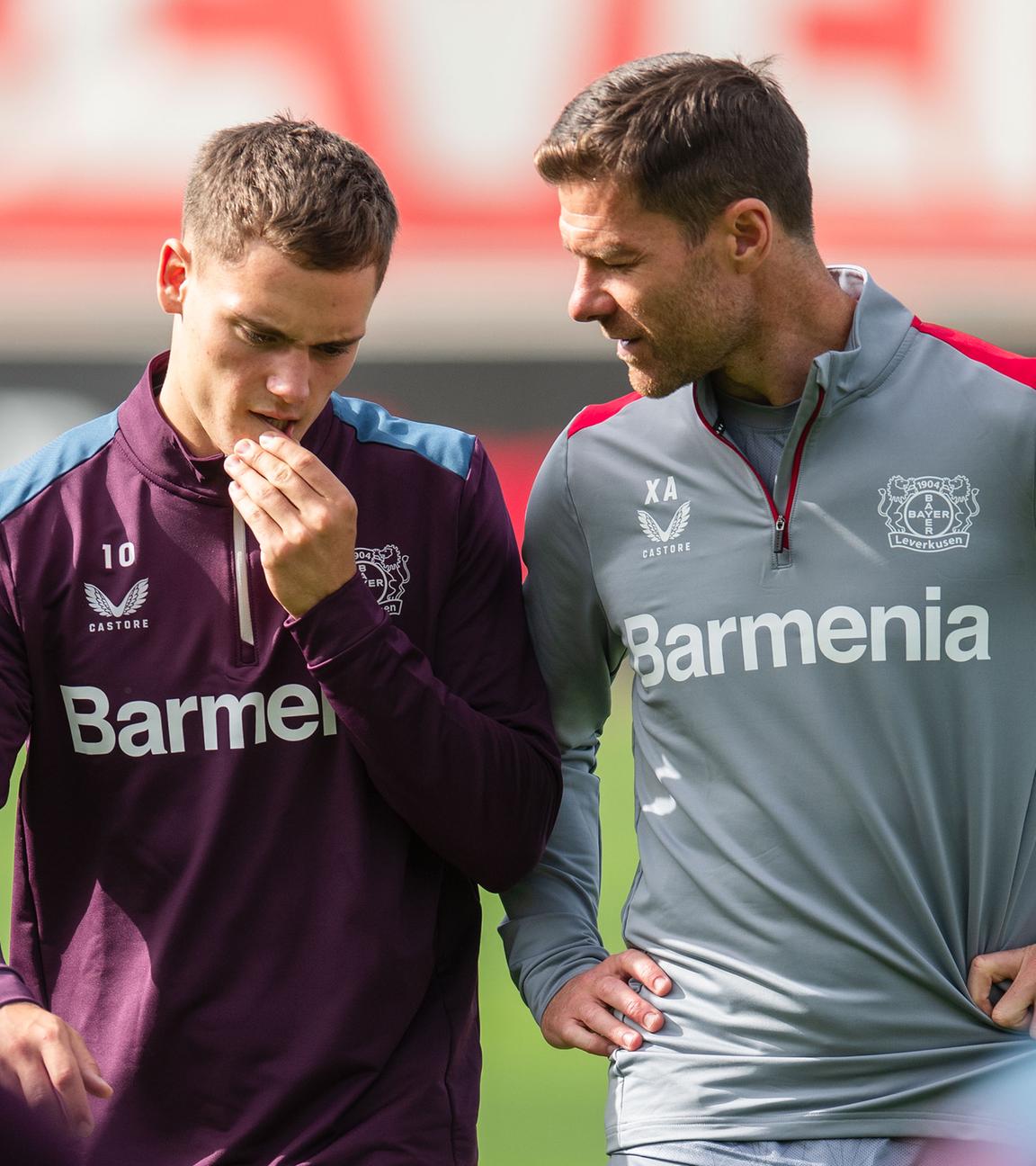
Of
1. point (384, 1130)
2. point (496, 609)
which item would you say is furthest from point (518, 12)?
point (384, 1130)

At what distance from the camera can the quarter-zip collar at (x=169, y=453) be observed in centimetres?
169

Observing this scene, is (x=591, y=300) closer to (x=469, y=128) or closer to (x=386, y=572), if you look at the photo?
(x=386, y=572)

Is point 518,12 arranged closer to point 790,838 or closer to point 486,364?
point 486,364

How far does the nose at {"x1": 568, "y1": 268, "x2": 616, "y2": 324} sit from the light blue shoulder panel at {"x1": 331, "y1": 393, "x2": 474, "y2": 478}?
0.20 metres

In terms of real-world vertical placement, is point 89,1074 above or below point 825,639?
below

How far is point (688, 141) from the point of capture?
5.43ft

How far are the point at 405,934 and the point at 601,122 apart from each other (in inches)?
33.8

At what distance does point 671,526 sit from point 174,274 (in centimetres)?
59

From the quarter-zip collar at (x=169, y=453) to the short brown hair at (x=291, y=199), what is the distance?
0.18 metres

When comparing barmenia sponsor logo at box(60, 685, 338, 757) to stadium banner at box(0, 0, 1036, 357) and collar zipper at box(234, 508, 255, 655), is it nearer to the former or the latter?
collar zipper at box(234, 508, 255, 655)

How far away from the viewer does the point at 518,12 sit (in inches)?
250

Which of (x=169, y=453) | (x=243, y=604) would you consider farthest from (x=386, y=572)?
(x=169, y=453)

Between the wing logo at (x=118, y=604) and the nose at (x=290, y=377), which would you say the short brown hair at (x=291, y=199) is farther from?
the wing logo at (x=118, y=604)

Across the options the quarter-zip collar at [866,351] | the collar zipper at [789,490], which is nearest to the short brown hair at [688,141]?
the quarter-zip collar at [866,351]
